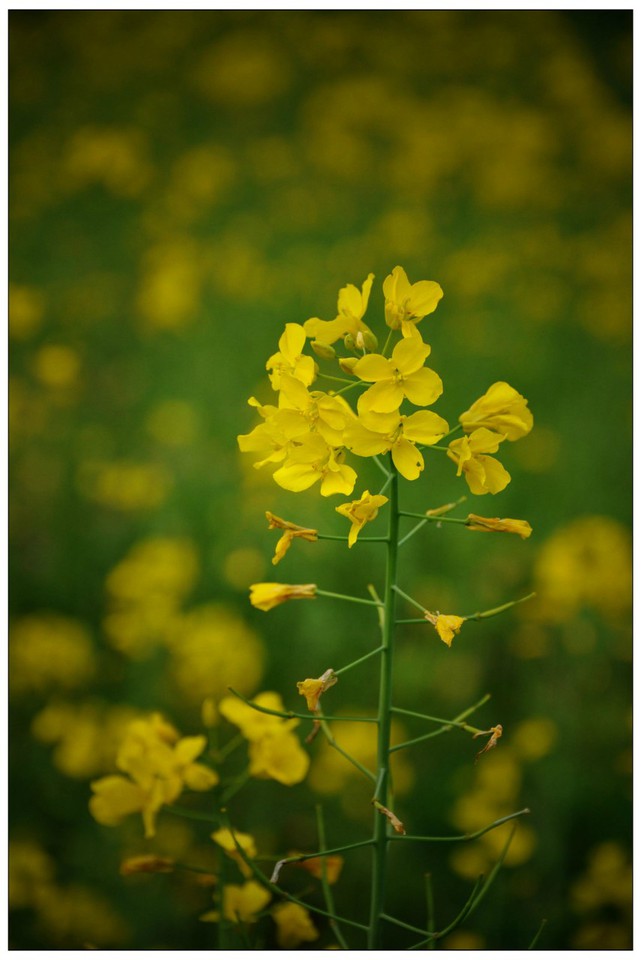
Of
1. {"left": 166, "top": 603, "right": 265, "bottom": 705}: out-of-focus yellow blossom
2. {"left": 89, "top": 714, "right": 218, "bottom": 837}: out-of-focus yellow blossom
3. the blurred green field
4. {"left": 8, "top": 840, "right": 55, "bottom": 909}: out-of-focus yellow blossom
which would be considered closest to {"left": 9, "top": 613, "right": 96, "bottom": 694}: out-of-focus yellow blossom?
the blurred green field

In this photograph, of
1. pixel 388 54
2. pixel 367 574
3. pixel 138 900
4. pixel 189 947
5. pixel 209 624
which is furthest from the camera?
pixel 388 54

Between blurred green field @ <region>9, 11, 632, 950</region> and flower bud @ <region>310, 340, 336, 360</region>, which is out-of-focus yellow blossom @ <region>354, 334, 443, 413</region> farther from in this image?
blurred green field @ <region>9, 11, 632, 950</region>

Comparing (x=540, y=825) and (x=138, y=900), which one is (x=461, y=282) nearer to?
(x=540, y=825)

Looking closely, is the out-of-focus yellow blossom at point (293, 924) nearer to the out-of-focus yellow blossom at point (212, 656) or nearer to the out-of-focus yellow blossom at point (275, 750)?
the out-of-focus yellow blossom at point (275, 750)

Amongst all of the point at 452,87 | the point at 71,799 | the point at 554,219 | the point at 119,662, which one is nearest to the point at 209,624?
the point at 119,662

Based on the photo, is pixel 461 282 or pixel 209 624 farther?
pixel 461 282

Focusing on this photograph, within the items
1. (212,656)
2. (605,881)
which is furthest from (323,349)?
(605,881)
